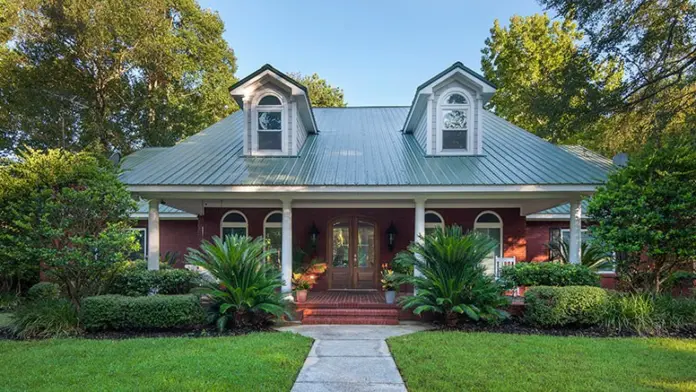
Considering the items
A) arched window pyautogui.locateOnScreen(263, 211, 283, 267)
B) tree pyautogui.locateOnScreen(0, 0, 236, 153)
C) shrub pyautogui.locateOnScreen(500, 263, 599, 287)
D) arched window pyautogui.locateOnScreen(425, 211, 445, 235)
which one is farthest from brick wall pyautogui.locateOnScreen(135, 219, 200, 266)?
shrub pyautogui.locateOnScreen(500, 263, 599, 287)

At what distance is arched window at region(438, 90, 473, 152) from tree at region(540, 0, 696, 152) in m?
3.35

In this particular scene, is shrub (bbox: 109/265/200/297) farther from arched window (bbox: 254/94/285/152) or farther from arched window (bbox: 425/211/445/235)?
arched window (bbox: 425/211/445/235)

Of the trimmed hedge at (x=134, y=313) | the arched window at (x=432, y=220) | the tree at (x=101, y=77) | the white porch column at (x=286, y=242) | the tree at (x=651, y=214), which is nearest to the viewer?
the trimmed hedge at (x=134, y=313)

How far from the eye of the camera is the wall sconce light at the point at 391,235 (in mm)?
10828

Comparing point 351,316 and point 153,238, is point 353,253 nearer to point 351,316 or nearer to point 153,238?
point 351,316

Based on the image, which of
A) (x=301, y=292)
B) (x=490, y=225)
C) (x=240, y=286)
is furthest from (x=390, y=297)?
(x=490, y=225)

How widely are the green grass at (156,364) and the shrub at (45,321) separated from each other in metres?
0.46

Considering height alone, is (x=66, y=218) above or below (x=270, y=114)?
below

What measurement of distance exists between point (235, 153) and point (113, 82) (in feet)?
46.7

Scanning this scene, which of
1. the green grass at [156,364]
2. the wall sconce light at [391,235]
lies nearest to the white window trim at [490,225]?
the wall sconce light at [391,235]

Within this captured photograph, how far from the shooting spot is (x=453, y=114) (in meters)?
10.1

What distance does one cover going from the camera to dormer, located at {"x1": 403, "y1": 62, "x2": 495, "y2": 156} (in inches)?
393

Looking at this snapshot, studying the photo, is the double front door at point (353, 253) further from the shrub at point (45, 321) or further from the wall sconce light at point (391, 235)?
the shrub at point (45, 321)

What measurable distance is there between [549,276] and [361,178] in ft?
15.2
